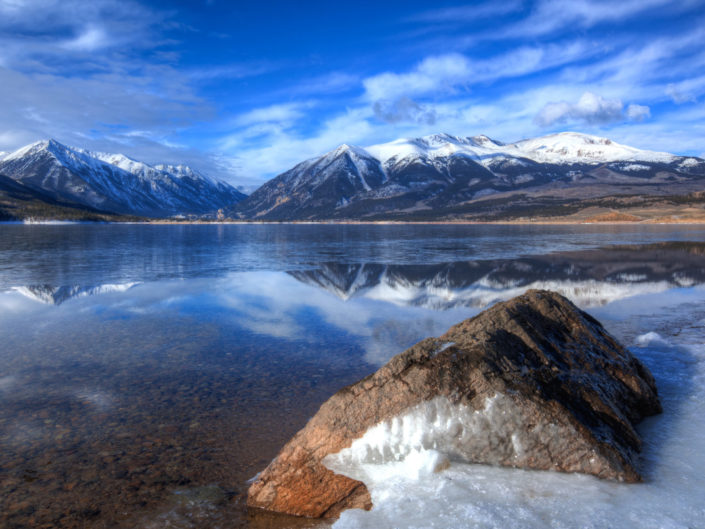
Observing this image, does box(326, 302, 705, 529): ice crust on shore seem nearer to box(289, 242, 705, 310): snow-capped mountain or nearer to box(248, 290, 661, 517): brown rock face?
box(248, 290, 661, 517): brown rock face

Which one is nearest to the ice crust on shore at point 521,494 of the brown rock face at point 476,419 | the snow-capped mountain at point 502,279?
Result: the brown rock face at point 476,419

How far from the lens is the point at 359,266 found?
3759cm

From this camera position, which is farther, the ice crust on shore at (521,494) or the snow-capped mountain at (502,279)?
the snow-capped mountain at (502,279)

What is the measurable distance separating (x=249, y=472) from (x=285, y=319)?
10958mm

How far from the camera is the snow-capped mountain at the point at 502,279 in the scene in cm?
2383

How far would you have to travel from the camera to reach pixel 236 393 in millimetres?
11414

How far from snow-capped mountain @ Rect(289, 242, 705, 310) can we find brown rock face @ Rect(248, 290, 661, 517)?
41.2 feet

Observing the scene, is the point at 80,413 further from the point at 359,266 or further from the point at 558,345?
the point at 359,266

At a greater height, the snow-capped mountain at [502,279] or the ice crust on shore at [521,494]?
the snow-capped mountain at [502,279]

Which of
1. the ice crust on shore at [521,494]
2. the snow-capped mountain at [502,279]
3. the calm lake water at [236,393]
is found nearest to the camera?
the ice crust on shore at [521,494]

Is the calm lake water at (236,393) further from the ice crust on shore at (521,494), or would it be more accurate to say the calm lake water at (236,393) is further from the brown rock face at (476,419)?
the brown rock face at (476,419)

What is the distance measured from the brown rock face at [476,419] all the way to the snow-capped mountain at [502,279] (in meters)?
12.5

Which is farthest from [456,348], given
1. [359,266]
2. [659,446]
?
[359,266]

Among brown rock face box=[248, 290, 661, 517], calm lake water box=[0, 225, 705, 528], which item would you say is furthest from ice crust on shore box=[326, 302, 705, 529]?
brown rock face box=[248, 290, 661, 517]
